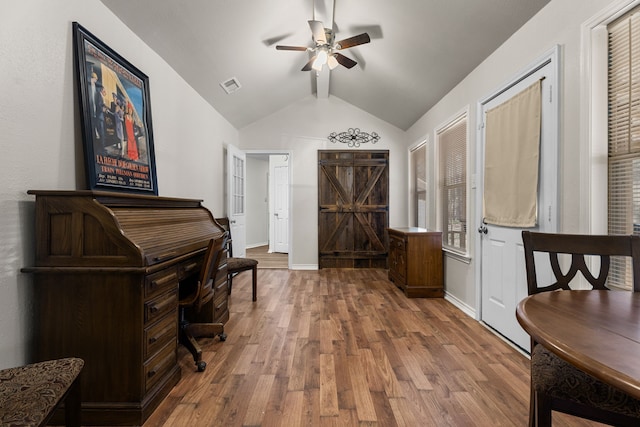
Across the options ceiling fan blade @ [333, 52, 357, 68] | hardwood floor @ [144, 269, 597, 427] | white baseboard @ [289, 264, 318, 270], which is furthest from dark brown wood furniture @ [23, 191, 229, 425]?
white baseboard @ [289, 264, 318, 270]

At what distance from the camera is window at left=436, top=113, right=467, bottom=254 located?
3334 mm

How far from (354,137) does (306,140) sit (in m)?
0.87

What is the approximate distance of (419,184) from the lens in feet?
16.0

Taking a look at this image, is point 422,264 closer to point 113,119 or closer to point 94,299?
point 94,299

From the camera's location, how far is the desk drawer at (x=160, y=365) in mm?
1574

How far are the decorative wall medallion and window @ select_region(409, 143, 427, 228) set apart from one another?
2.45 feet

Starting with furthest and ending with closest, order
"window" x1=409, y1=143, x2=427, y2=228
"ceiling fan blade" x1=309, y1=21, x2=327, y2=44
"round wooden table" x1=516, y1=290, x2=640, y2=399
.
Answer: "window" x1=409, y1=143, x2=427, y2=228 < "ceiling fan blade" x1=309, y1=21, x2=327, y2=44 < "round wooden table" x1=516, y1=290, x2=640, y2=399

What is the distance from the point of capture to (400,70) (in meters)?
3.62

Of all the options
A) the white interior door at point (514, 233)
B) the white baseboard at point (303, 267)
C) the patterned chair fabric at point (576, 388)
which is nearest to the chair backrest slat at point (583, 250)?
the patterned chair fabric at point (576, 388)

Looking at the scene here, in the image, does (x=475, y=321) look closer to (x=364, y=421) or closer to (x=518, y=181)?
(x=518, y=181)

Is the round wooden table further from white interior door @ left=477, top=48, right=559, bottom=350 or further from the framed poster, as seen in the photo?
the framed poster

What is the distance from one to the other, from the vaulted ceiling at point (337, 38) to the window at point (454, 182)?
1.68 ft

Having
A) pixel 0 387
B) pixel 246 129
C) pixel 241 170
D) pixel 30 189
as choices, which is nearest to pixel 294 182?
pixel 241 170

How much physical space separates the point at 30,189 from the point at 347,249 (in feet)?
Answer: 14.5
